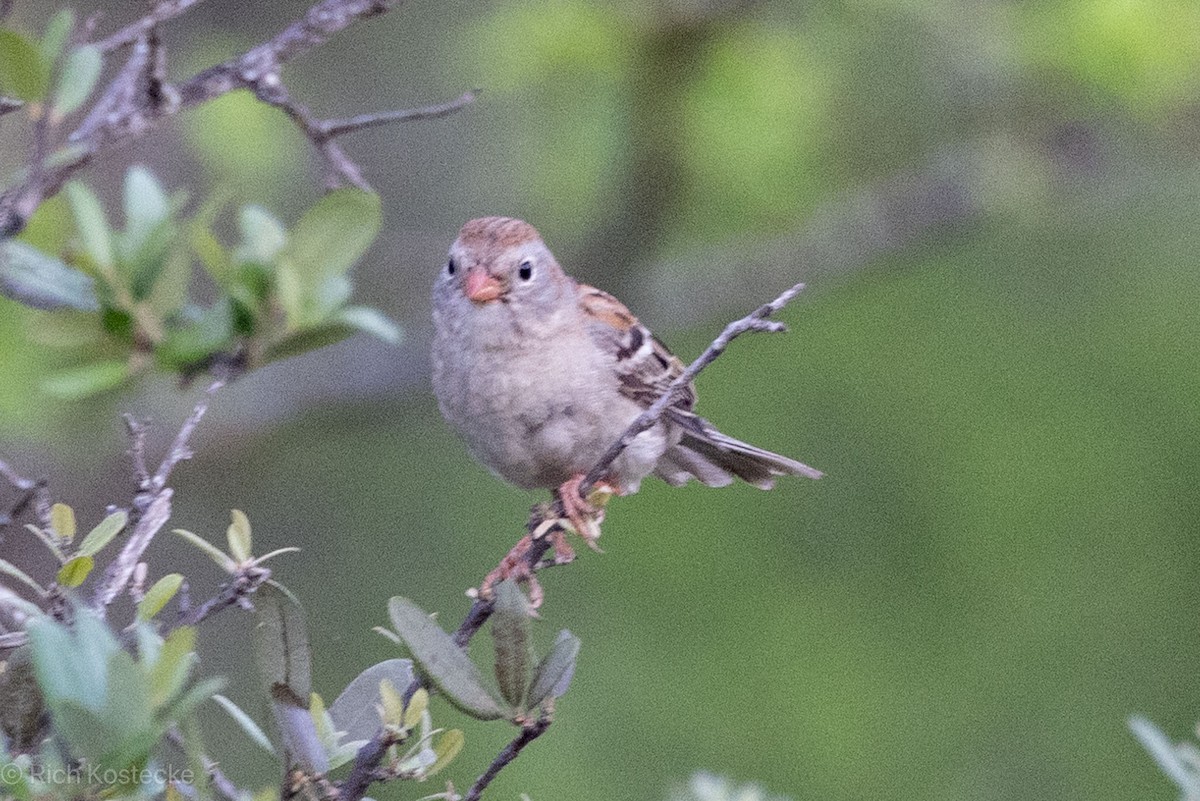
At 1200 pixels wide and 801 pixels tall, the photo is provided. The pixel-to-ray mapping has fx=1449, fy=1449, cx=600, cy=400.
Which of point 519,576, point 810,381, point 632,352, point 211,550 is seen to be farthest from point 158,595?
point 810,381

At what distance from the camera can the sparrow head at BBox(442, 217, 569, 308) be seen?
280 centimetres

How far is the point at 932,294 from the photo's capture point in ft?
20.8

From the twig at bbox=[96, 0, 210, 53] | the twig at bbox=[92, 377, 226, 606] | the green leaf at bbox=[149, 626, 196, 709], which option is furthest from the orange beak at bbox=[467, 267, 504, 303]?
the green leaf at bbox=[149, 626, 196, 709]

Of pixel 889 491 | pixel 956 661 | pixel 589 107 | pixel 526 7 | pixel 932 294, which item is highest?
pixel 526 7

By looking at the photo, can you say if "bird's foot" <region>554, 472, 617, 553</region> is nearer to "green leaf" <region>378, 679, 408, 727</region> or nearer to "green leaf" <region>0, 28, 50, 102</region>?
"green leaf" <region>378, 679, 408, 727</region>

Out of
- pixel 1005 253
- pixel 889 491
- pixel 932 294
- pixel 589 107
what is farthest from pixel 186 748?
pixel 1005 253

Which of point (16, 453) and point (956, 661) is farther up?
point (16, 453)

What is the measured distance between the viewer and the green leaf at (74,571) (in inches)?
58.3

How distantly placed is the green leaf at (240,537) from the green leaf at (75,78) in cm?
67

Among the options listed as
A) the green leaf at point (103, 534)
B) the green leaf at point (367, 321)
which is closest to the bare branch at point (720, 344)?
the green leaf at point (103, 534)

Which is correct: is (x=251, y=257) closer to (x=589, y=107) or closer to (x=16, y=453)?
(x=16, y=453)

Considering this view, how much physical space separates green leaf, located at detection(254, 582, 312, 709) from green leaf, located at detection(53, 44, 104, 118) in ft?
2.72

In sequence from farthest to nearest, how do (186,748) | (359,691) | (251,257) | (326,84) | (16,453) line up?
(326,84) < (16,453) < (251,257) < (359,691) < (186,748)

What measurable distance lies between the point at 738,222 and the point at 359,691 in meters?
3.57
